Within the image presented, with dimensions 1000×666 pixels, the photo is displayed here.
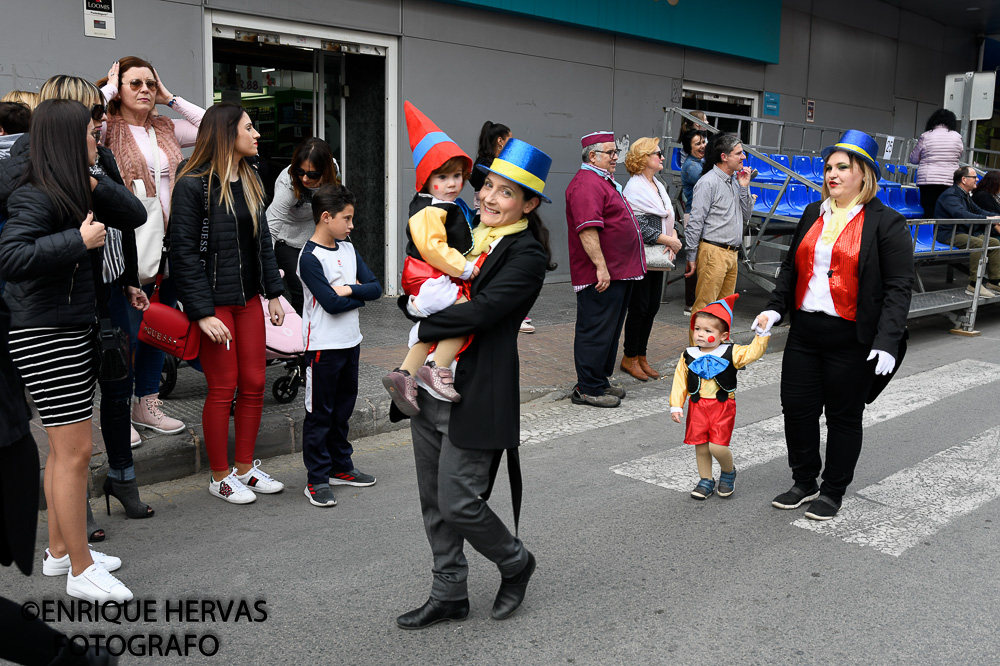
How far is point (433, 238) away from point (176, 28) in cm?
628

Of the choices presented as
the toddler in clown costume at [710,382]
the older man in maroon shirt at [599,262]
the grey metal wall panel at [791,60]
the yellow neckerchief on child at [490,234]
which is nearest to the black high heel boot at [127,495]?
the yellow neckerchief on child at [490,234]

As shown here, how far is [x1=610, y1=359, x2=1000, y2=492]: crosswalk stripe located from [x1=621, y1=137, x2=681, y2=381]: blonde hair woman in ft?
4.95

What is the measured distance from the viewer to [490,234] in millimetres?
3264

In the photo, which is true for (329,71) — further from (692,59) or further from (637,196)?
(692,59)

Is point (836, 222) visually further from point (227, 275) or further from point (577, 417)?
point (227, 275)

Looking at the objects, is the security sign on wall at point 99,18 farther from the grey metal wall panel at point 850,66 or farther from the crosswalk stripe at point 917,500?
the grey metal wall panel at point 850,66

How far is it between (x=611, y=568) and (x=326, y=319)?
200 centimetres

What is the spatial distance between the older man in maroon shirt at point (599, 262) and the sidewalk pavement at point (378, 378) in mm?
385

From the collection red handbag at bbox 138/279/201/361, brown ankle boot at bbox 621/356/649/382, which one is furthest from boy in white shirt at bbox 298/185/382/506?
brown ankle boot at bbox 621/356/649/382

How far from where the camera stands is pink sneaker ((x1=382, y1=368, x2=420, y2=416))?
124 inches

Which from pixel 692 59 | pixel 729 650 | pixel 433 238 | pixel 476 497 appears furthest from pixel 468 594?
pixel 692 59

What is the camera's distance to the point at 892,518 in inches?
182

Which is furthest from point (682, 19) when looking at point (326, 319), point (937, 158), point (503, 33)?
point (326, 319)

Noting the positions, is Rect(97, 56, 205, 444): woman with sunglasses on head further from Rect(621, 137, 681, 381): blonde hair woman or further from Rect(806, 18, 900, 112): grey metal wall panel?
Rect(806, 18, 900, 112): grey metal wall panel
